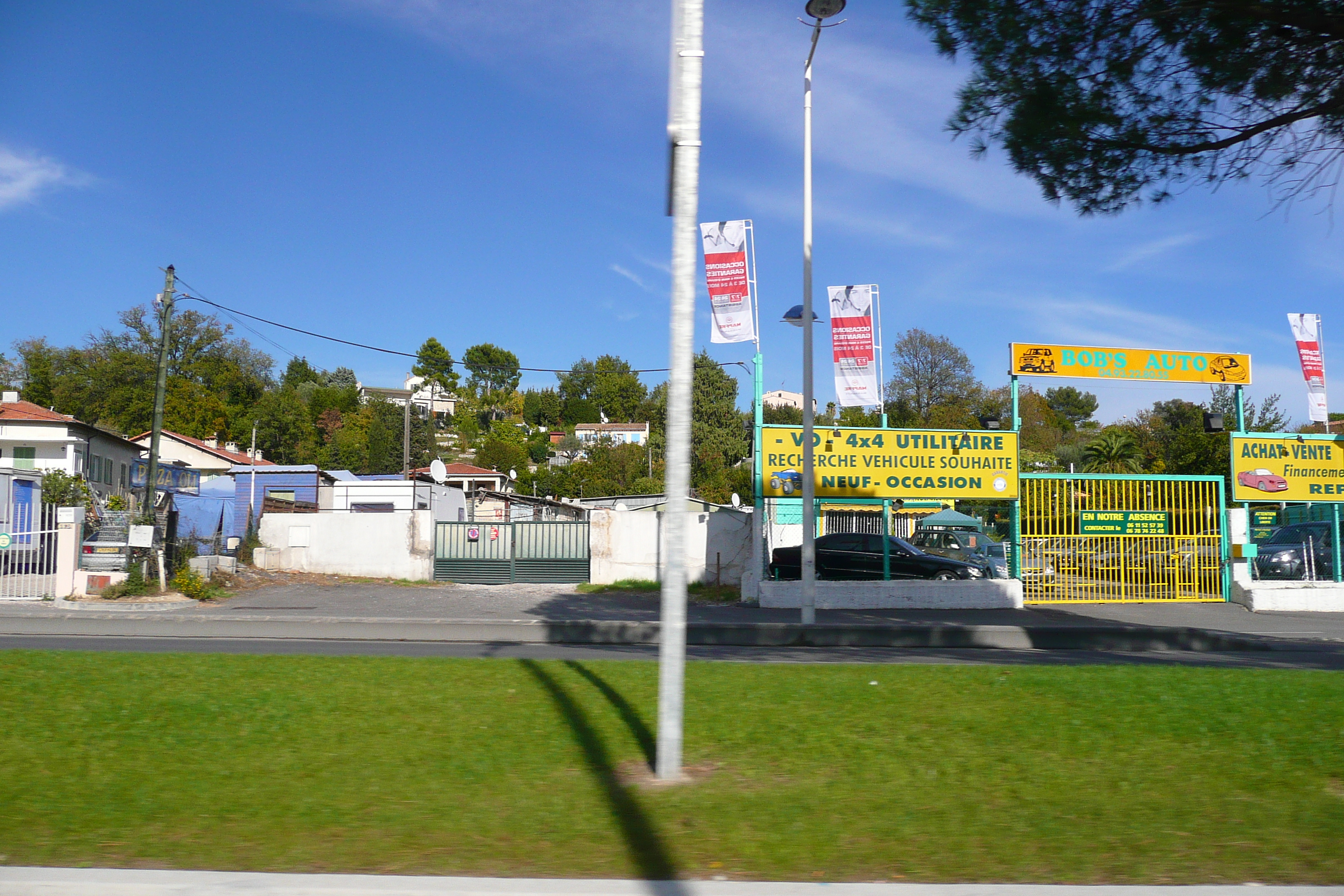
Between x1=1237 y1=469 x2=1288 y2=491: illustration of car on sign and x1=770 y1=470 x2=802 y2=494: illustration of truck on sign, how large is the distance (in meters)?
11.0

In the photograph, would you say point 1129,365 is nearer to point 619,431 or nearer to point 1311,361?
point 1311,361

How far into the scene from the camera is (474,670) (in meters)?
8.49

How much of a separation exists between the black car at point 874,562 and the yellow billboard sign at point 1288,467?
685 centimetres


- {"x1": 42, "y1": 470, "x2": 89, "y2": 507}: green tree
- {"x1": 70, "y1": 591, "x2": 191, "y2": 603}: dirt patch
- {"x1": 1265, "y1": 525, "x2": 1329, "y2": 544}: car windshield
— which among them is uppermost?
{"x1": 42, "y1": 470, "x2": 89, "y2": 507}: green tree

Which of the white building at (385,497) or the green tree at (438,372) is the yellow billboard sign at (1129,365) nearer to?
the white building at (385,497)

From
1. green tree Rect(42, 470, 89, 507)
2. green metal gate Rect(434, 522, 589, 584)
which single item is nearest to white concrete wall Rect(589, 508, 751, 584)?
green metal gate Rect(434, 522, 589, 584)

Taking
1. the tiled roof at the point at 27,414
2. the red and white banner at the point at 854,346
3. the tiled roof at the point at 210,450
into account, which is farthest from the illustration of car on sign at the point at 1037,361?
the tiled roof at the point at 210,450

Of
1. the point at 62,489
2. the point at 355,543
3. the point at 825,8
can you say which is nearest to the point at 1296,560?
the point at 825,8

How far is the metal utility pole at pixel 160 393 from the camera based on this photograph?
22.1 m

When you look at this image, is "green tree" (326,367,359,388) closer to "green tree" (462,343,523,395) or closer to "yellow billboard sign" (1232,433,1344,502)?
"green tree" (462,343,523,395)

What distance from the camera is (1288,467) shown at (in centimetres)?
2275

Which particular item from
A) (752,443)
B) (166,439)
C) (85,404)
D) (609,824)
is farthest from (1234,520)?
(85,404)

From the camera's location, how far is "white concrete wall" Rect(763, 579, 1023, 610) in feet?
65.5

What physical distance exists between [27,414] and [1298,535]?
4890cm
